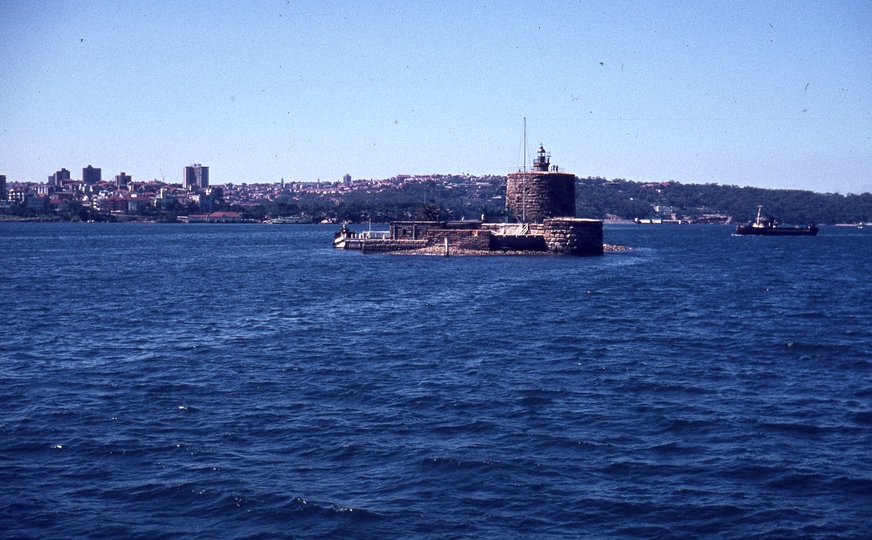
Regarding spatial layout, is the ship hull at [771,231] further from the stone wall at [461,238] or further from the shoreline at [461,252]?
the stone wall at [461,238]

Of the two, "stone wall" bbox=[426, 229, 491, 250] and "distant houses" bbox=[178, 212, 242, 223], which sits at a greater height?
"distant houses" bbox=[178, 212, 242, 223]

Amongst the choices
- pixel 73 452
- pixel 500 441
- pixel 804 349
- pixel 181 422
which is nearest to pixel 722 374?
pixel 804 349

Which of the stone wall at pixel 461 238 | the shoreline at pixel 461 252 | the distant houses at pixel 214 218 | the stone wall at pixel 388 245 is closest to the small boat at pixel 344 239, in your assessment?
the stone wall at pixel 388 245

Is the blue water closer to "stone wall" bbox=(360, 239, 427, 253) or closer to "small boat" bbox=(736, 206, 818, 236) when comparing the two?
"stone wall" bbox=(360, 239, 427, 253)

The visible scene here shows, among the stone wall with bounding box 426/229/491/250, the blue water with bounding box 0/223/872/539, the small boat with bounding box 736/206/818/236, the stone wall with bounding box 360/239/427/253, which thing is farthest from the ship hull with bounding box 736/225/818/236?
the blue water with bounding box 0/223/872/539

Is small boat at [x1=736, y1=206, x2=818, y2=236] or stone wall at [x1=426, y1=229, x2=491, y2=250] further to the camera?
small boat at [x1=736, y1=206, x2=818, y2=236]

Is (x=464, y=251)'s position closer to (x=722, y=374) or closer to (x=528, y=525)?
(x=722, y=374)

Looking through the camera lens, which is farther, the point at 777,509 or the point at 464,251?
the point at 464,251
